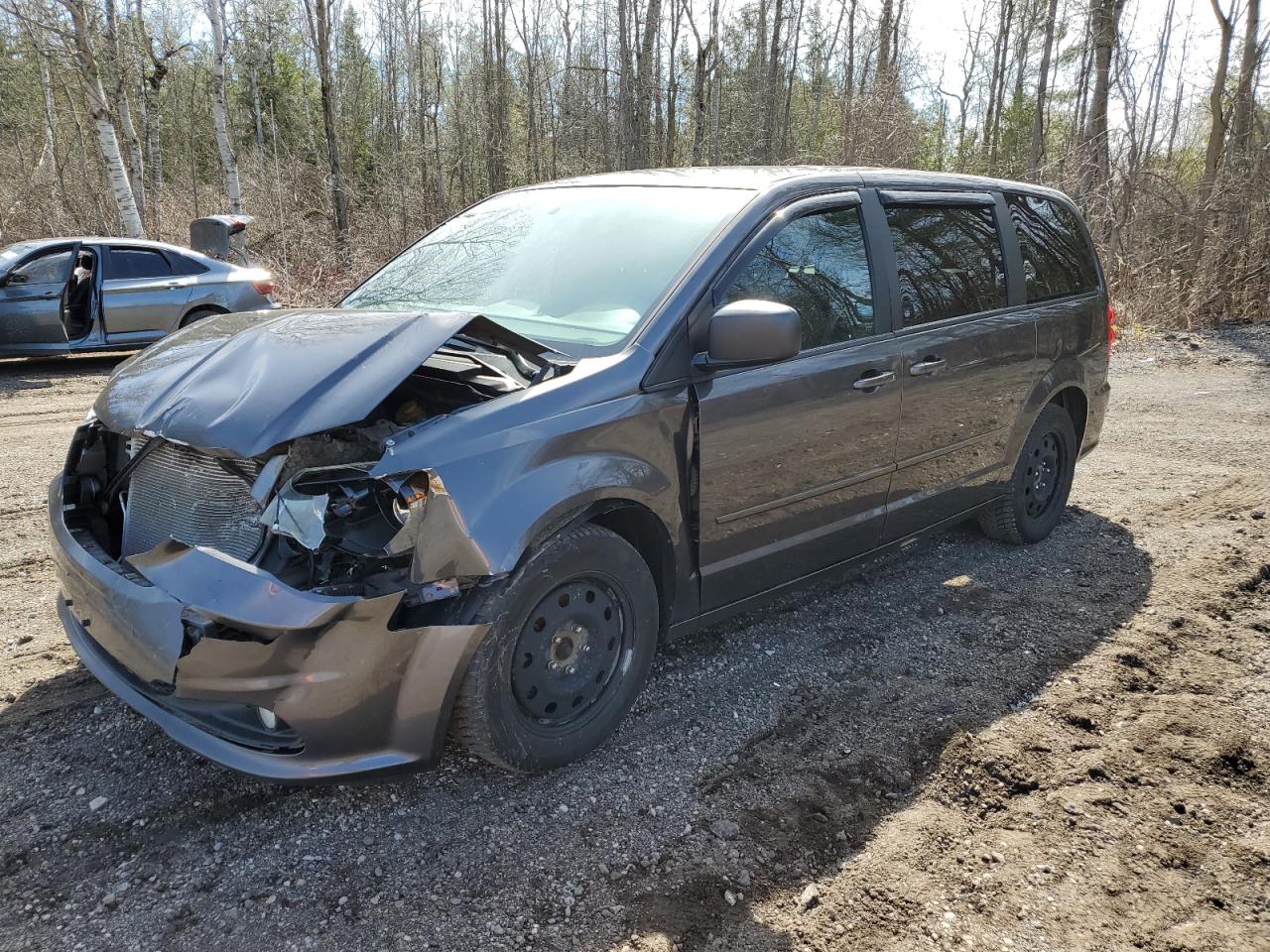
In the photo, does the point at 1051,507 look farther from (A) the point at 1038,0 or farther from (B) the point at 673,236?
(A) the point at 1038,0

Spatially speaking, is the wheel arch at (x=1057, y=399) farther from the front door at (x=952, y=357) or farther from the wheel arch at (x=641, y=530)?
the wheel arch at (x=641, y=530)

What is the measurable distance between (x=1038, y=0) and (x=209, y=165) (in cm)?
2969

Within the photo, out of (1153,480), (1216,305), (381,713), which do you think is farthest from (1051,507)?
(1216,305)

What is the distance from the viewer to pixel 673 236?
335 centimetres

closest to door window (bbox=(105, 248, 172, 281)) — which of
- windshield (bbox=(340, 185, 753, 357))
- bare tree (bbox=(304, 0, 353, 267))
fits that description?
bare tree (bbox=(304, 0, 353, 267))

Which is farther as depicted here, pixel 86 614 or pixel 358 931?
pixel 86 614

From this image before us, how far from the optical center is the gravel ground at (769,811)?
7.49ft

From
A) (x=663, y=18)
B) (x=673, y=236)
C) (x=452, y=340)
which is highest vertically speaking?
(x=663, y=18)

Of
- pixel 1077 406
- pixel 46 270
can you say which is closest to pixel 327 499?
pixel 1077 406

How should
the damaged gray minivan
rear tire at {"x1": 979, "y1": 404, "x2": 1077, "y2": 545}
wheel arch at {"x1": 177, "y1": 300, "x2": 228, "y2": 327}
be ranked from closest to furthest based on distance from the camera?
the damaged gray minivan, rear tire at {"x1": 979, "y1": 404, "x2": 1077, "y2": 545}, wheel arch at {"x1": 177, "y1": 300, "x2": 228, "y2": 327}

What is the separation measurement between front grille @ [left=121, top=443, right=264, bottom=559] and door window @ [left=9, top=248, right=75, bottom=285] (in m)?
8.84

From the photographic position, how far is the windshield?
10.5 feet

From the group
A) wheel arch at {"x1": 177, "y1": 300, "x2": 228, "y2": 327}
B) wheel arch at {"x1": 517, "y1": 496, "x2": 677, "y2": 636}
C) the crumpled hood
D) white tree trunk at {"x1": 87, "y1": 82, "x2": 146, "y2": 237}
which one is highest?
white tree trunk at {"x1": 87, "y1": 82, "x2": 146, "y2": 237}

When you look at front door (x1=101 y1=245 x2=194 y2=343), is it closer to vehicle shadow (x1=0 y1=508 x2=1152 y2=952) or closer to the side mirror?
vehicle shadow (x1=0 y1=508 x2=1152 y2=952)
